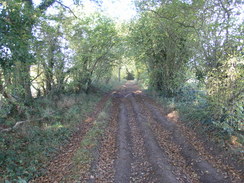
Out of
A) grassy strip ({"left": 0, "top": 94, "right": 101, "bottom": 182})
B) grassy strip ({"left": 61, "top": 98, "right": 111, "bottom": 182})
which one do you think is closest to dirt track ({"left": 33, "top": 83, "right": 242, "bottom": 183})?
grassy strip ({"left": 61, "top": 98, "right": 111, "bottom": 182})

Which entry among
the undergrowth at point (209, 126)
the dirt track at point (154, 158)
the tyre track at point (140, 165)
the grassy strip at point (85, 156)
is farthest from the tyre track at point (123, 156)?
the undergrowth at point (209, 126)

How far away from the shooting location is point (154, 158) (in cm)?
595

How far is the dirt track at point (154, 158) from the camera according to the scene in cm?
502

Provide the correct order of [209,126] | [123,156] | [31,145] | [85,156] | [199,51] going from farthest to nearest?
[199,51] < [209,126] < [31,145] < [123,156] < [85,156]

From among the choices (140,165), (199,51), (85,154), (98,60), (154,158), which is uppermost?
(98,60)

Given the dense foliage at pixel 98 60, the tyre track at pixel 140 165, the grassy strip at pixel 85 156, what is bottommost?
the tyre track at pixel 140 165

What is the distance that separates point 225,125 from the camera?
6.62 meters

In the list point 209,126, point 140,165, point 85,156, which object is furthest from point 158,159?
point 209,126

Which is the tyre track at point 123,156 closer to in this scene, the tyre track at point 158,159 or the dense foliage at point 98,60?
the tyre track at point 158,159

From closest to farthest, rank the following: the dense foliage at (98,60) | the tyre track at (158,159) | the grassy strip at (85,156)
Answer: the tyre track at (158,159) → the grassy strip at (85,156) → the dense foliage at (98,60)

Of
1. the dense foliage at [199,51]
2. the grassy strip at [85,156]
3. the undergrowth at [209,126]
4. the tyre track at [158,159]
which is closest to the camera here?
the tyre track at [158,159]

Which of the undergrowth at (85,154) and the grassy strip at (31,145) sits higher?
the grassy strip at (31,145)

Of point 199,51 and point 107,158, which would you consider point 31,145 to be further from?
point 199,51

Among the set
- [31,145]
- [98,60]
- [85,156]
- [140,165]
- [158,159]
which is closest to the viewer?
[140,165]
